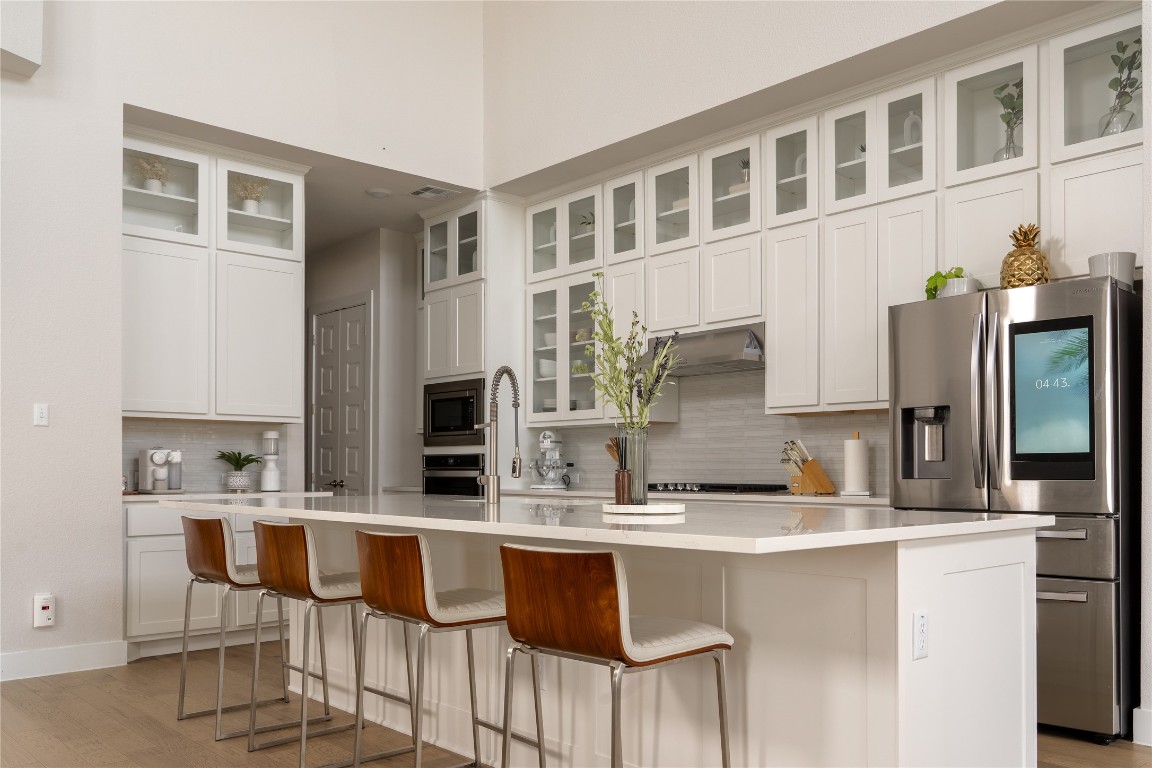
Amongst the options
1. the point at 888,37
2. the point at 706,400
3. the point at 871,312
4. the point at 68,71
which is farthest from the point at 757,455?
the point at 68,71

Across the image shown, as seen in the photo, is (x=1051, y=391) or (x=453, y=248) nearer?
(x=1051, y=391)

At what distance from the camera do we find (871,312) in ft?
14.8

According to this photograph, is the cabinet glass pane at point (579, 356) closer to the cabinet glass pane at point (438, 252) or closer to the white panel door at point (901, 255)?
the cabinet glass pane at point (438, 252)

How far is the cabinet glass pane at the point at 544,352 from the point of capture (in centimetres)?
630

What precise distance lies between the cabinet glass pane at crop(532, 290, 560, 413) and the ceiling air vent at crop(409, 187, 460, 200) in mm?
879

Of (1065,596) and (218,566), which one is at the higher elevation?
(218,566)

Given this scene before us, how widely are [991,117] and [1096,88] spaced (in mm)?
432

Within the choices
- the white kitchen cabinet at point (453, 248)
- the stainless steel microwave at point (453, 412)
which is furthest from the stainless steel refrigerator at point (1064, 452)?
the white kitchen cabinet at point (453, 248)

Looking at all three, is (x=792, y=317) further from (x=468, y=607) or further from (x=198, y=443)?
(x=198, y=443)

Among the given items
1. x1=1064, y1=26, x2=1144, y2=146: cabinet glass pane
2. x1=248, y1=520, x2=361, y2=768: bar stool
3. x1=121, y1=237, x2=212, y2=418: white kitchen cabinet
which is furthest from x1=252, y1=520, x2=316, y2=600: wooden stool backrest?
x1=1064, y1=26, x2=1144, y2=146: cabinet glass pane

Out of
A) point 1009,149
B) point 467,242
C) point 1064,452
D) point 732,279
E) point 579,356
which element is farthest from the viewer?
point 467,242

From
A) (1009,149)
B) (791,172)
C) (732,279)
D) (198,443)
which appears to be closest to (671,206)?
(732,279)

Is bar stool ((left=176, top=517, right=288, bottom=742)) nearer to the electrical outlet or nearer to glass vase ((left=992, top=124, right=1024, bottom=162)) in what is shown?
the electrical outlet

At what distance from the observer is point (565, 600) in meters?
2.11
